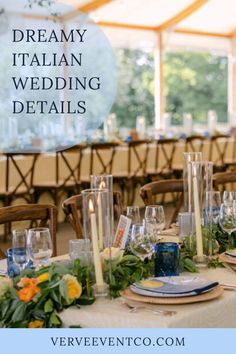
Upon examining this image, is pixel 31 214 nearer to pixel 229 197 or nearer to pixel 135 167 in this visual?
pixel 229 197

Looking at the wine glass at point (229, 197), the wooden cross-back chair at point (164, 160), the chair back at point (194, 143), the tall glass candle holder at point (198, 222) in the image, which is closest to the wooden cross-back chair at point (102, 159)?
the wooden cross-back chair at point (164, 160)

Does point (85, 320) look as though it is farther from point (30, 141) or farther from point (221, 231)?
point (30, 141)

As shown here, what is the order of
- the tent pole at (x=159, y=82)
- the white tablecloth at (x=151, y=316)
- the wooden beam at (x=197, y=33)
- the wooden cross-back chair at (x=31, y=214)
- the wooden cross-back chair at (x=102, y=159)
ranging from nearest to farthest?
the white tablecloth at (x=151, y=316) → the wooden cross-back chair at (x=31, y=214) → the wooden cross-back chair at (x=102, y=159) → the tent pole at (x=159, y=82) → the wooden beam at (x=197, y=33)

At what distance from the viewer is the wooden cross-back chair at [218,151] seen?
880cm

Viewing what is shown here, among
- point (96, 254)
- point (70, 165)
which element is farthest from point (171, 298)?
point (70, 165)

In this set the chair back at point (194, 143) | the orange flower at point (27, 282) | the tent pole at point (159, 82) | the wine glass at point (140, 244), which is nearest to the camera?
the orange flower at point (27, 282)

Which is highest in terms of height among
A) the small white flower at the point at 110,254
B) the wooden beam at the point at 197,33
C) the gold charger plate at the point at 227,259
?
the wooden beam at the point at 197,33

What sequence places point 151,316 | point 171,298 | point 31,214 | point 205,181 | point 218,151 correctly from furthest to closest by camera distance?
point 218,151 < point 31,214 < point 205,181 < point 171,298 < point 151,316

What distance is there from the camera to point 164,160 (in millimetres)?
8281

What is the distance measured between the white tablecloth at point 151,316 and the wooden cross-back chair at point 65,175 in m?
4.88

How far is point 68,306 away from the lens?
1.86 metres

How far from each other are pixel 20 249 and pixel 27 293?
0.36 meters

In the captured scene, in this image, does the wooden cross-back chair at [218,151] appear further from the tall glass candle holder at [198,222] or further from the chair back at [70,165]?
the tall glass candle holder at [198,222]

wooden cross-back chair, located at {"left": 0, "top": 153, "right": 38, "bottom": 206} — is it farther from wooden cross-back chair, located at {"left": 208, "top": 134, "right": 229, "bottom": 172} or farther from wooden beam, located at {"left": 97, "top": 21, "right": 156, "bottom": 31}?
wooden beam, located at {"left": 97, "top": 21, "right": 156, "bottom": 31}
